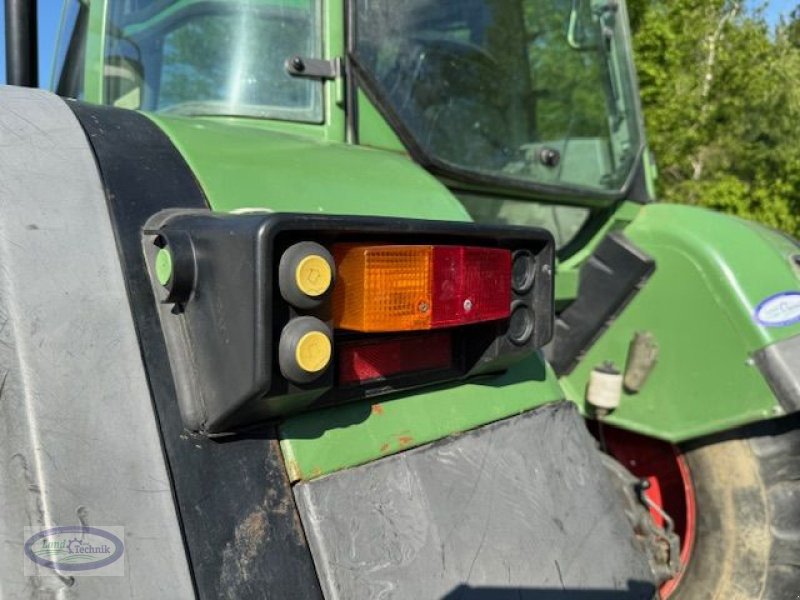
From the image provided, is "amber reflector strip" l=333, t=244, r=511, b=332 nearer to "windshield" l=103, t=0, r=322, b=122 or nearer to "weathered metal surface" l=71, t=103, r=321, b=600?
"weathered metal surface" l=71, t=103, r=321, b=600

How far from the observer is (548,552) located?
1.03 metres

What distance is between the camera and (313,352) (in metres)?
0.79

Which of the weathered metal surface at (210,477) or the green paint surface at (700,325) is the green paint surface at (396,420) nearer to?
the weathered metal surface at (210,477)

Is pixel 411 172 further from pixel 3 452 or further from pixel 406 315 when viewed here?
pixel 3 452

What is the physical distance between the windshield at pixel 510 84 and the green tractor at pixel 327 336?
0.03 ft

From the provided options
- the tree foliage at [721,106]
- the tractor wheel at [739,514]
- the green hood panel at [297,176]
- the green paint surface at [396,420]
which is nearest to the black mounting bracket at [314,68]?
the green hood panel at [297,176]

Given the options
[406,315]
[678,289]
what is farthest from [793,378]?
[406,315]

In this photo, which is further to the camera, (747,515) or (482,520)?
(747,515)

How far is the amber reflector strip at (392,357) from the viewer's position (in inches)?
35.7

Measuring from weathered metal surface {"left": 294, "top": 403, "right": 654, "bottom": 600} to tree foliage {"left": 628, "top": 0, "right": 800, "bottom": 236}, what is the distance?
8589 millimetres

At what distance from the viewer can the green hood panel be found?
0.94m

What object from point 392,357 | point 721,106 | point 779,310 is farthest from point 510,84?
point 721,106

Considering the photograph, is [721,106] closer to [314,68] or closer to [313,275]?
[314,68]

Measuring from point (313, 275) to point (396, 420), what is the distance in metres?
0.29
